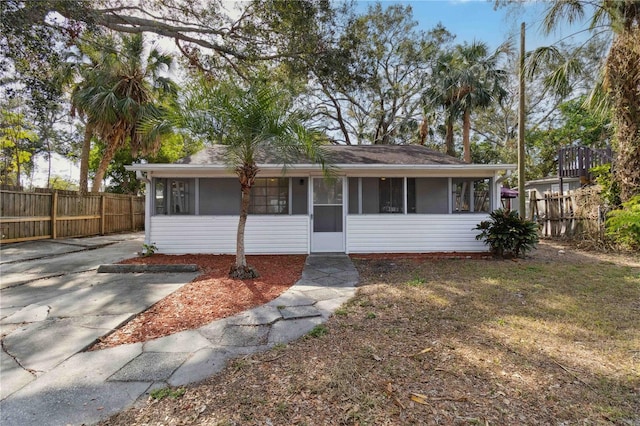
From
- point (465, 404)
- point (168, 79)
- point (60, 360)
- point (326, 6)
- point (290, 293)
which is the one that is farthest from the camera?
point (168, 79)

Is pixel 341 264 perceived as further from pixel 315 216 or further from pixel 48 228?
pixel 48 228

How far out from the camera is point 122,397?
2.31 meters

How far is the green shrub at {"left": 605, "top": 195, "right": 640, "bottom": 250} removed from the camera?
8.05 m

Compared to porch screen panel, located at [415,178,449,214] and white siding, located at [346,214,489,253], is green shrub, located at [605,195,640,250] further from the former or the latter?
porch screen panel, located at [415,178,449,214]

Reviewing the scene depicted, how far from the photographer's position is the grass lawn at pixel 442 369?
2.11 m

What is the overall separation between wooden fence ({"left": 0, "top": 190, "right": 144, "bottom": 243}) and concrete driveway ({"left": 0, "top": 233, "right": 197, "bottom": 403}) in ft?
6.52

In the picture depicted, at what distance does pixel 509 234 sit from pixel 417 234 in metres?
2.19

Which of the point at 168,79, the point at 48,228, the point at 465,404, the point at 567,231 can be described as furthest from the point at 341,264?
the point at 168,79

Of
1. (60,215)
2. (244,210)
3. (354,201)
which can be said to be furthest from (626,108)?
(60,215)

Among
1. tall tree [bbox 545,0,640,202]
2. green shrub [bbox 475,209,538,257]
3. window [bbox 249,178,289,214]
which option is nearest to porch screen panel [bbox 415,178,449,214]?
green shrub [bbox 475,209,538,257]

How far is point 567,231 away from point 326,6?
1076cm

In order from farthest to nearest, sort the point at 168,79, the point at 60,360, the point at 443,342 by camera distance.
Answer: the point at 168,79, the point at 443,342, the point at 60,360

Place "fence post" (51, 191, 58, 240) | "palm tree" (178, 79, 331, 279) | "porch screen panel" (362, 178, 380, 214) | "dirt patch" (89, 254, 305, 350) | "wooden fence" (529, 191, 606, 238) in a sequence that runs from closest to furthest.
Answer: "dirt patch" (89, 254, 305, 350)
"palm tree" (178, 79, 331, 279)
"porch screen panel" (362, 178, 380, 214)
"wooden fence" (529, 191, 606, 238)
"fence post" (51, 191, 58, 240)

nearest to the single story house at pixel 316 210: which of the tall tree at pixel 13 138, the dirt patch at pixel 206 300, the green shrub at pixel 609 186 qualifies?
the dirt patch at pixel 206 300
